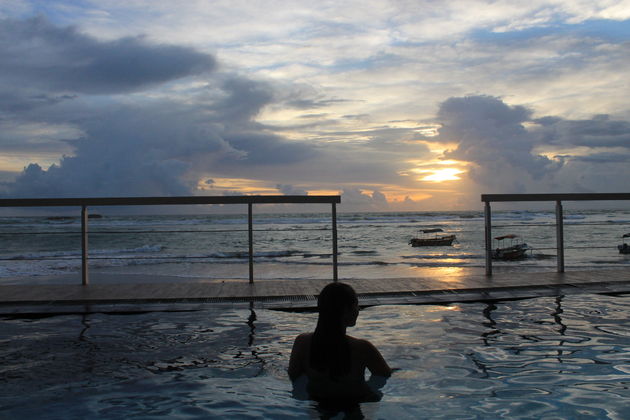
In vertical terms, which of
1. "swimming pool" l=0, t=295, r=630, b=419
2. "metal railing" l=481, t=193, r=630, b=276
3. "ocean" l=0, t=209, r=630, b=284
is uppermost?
"metal railing" l=481, t=193, r=630, b=276

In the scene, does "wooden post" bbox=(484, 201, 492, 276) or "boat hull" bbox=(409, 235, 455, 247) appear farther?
"boat hull" bbox=(409, 235, 455, 247)

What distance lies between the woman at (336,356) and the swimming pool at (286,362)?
0.13 meters

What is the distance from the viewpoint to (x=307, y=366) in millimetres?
2914

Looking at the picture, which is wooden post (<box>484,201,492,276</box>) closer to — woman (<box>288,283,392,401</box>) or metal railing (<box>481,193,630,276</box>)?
metal railing (<box>481,193,630,276</box>)

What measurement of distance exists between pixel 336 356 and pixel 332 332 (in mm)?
217

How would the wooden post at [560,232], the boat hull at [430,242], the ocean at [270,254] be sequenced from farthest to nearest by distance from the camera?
the boat hull at [430,242], the ocean at [270,254], the wooden post at [560,232]

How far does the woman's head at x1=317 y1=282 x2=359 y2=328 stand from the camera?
251 cm

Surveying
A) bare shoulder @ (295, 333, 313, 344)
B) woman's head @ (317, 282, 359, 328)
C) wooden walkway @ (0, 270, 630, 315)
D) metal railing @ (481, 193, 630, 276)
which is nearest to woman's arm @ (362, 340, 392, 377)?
bare shoulder @ (295, 333, 313, 344)

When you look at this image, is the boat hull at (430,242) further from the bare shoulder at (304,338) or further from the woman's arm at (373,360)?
the bare shoulder at (304,338)

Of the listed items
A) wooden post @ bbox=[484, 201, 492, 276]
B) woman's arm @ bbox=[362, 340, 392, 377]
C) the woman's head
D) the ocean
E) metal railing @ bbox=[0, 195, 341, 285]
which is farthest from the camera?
the ocean

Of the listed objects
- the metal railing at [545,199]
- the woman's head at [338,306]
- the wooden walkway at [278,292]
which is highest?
the metal railing at [545,199]

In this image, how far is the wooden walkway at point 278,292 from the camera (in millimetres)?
5611

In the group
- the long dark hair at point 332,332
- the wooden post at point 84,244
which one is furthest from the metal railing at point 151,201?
the long dark hair at point 332,332

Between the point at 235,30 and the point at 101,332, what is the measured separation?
7.07m
